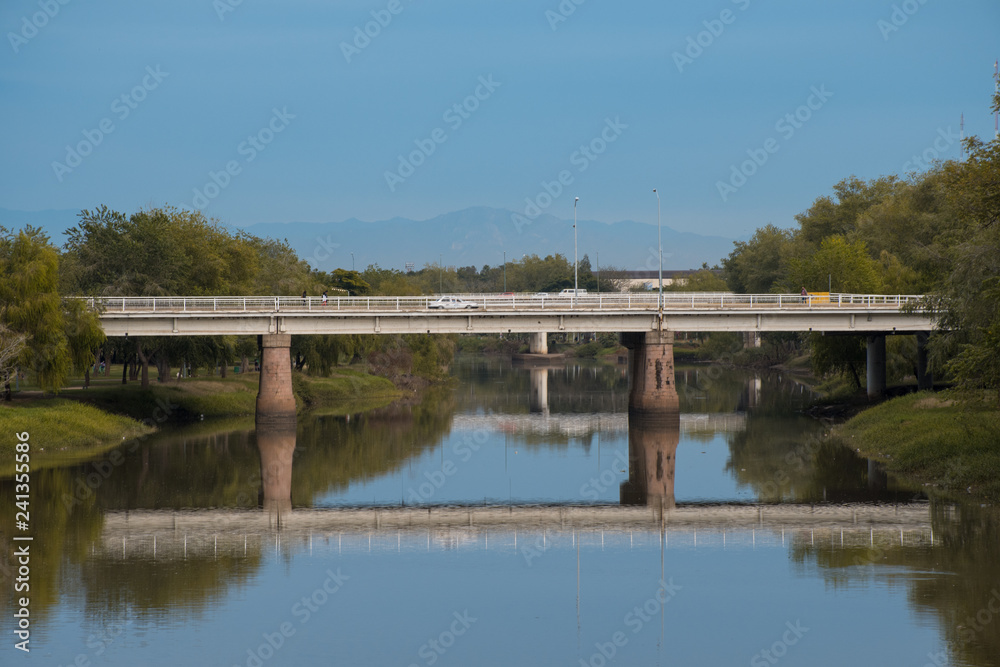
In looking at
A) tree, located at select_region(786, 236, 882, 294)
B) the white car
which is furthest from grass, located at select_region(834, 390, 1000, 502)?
tree, located at select_region(786, 236, 882, 294)

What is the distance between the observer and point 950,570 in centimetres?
2828

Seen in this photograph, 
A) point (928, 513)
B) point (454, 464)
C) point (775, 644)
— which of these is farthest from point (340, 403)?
point (775, 644)

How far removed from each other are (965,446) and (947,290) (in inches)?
256

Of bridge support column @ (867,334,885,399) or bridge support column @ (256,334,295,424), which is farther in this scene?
bridge support column @ (867,334,885,399)

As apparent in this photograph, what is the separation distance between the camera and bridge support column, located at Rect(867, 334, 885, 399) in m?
70.7

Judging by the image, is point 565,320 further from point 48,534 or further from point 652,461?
point 48,534

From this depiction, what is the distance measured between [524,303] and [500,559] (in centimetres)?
3632

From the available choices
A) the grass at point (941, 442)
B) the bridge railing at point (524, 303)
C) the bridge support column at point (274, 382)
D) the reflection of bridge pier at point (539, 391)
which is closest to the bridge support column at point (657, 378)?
the bridge railing at point (524, 303)

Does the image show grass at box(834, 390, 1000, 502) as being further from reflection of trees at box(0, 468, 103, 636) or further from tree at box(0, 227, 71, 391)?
tree at box(0, 227, 71, 391)

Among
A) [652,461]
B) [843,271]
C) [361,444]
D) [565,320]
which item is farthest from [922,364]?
[361,444]

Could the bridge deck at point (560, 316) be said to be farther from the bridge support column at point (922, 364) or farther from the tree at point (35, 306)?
the tree at point (35, 306)

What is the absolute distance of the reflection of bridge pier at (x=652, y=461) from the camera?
1675 inches

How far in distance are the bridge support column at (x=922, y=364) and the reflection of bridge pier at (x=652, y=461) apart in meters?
17.5

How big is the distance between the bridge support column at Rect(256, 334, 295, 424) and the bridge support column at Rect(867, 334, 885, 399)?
1520 inches
